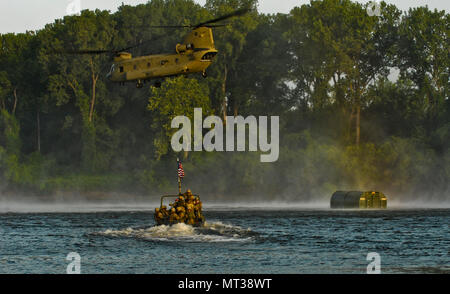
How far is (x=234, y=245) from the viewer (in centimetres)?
Answer: 7181

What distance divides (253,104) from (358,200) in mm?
56213

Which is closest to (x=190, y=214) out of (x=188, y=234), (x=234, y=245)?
(x=188, y=234)

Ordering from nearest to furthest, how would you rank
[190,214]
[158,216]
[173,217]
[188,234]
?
[188,234]
[190,214]
[173,217]
[158,216]

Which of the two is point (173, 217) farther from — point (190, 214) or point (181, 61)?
point (181, 61)

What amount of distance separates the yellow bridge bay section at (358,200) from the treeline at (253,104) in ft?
74.0

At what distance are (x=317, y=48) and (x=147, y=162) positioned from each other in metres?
39.6

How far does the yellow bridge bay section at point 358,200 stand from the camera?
396ft

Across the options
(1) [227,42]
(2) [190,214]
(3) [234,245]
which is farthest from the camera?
(1) [227,42]

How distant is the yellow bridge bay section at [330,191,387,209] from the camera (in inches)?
4750

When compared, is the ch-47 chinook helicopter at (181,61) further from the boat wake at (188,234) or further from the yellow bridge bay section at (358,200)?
the yellow bridge bay section at (358,200)

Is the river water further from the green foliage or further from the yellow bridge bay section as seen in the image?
the green foliage

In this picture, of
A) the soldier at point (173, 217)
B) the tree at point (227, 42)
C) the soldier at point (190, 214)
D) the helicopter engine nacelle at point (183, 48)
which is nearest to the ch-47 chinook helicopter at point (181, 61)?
the helicopter engine nacelle at point (183, 48)
